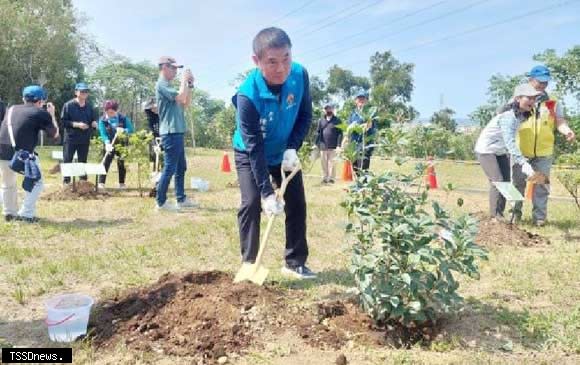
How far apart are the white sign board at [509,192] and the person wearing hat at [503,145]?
0.22m

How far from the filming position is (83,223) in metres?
6.38

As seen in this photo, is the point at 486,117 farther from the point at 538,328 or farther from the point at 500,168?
the point at 538,328

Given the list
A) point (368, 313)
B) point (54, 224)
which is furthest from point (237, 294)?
point (54, 224)

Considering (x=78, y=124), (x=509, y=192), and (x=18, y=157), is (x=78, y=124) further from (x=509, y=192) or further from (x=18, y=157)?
(x=509, y=192)

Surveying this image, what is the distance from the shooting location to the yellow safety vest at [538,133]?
5938mm

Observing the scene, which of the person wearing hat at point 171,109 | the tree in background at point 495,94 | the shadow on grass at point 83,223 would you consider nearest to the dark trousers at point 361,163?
the person wearing hat at point 171,109

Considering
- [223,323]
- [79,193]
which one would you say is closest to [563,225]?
[223,323]

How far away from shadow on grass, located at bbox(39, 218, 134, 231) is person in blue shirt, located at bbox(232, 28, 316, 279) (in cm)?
295

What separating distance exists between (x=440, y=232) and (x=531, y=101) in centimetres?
336

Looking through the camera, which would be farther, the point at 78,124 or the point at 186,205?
the point at 78,124

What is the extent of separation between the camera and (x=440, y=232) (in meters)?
2.89

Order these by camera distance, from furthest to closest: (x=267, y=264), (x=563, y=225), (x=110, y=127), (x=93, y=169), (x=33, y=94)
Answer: (x=110, y=127), (x=93, y=169), (x=563, y=225), (x=33, y=94), (x=267, y=264)

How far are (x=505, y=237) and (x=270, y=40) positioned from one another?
11.4 feet

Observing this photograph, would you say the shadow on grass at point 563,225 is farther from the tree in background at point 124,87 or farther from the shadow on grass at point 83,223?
the tree in background at point 124,87
